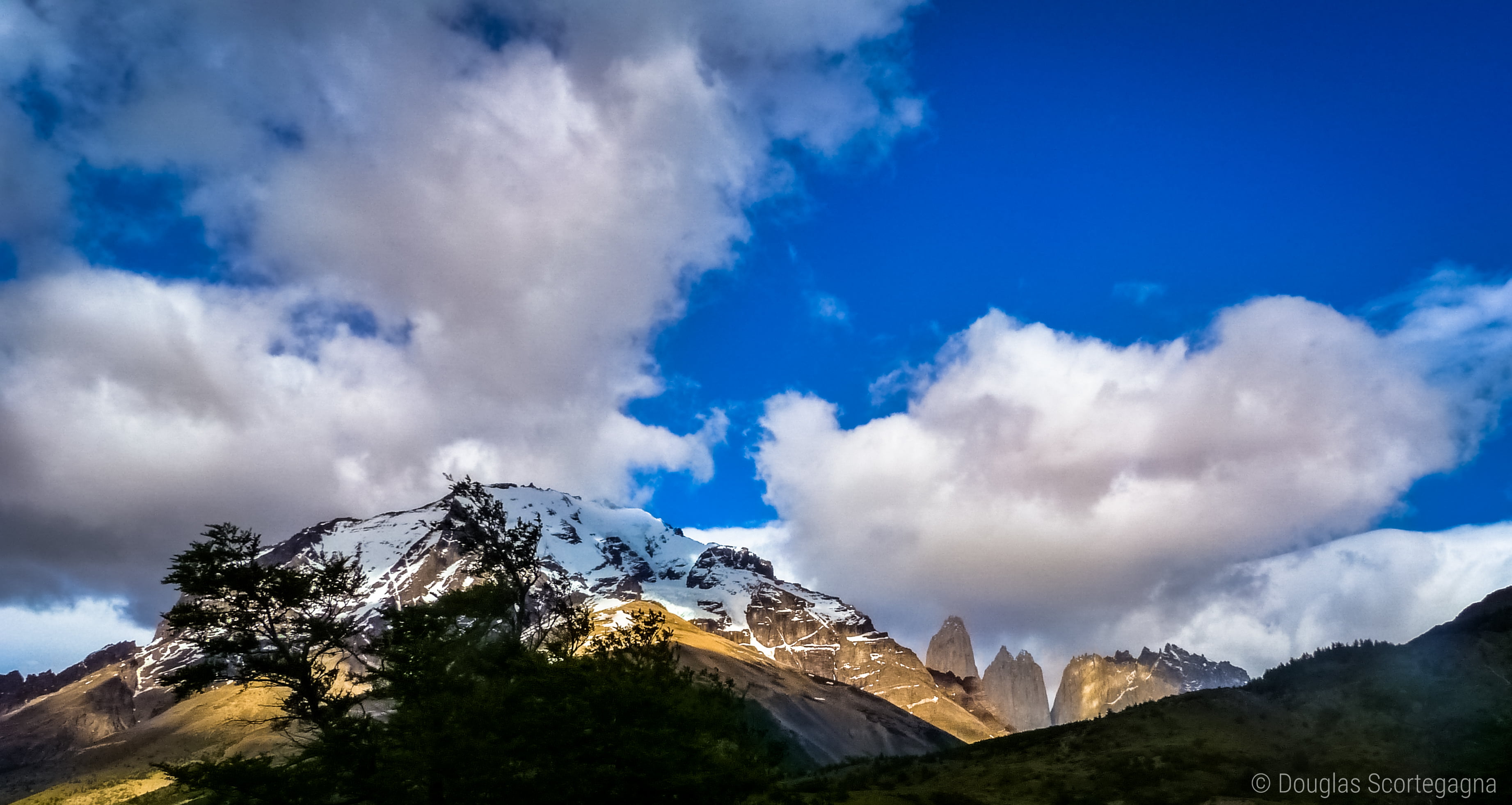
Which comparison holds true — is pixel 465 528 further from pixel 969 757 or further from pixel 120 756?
pixel 120 756

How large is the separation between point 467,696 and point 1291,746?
4511 centimetres

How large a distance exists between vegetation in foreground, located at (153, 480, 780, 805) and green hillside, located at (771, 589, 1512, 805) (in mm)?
11511

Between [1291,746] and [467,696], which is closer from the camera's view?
[467,696]

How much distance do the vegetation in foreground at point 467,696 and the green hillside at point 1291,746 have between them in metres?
11.5

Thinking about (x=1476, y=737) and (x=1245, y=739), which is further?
(x=1245, y=739)

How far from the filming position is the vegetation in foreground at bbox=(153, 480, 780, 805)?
913 inches

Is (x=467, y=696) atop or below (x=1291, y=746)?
atop

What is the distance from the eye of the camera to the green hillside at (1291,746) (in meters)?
39.3

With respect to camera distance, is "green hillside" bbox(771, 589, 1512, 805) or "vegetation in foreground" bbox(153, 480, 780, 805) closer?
"vegetation in foreground" bbox(153, 480, 780, 805)

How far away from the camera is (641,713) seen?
2622 centimetres

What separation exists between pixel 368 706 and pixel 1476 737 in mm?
160943

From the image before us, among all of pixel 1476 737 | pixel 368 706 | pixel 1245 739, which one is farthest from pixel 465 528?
pixel 368 706

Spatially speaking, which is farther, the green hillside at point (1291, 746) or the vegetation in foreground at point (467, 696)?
the green hillside at point (1291, 746)

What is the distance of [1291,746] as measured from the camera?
45.3 meters
